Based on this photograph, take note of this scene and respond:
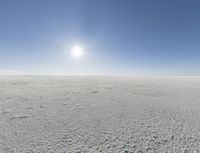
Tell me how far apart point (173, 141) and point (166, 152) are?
835 millimetres

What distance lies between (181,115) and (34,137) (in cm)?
788

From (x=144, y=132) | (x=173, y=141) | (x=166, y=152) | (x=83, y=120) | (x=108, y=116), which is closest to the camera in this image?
(x=166, y=152)

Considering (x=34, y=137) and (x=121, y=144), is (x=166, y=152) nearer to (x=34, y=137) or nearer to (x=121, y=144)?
(x=121, y=144)

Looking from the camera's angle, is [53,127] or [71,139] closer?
[71,139]

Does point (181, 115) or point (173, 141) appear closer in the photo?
point (173, 141)

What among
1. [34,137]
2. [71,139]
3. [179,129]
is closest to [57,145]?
[71,139]

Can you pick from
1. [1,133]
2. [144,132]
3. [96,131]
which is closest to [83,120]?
[96,131]

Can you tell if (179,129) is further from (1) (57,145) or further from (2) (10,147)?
(2) (10,147)

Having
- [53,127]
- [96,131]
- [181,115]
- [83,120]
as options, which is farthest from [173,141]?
[53,127]

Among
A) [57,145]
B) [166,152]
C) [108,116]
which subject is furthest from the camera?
[108,116]

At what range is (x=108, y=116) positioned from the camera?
7059mm

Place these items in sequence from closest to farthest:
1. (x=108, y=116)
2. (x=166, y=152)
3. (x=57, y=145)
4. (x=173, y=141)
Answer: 1. (x=166, y=152)
2. (x=57, y=145)
3. (x=173, y=141)
4. (x=108, y=116)

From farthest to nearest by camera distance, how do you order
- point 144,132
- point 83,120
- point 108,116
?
1. point 108,116
2. point 83,120
3. point 144,132

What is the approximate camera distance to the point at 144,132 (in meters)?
5.21
